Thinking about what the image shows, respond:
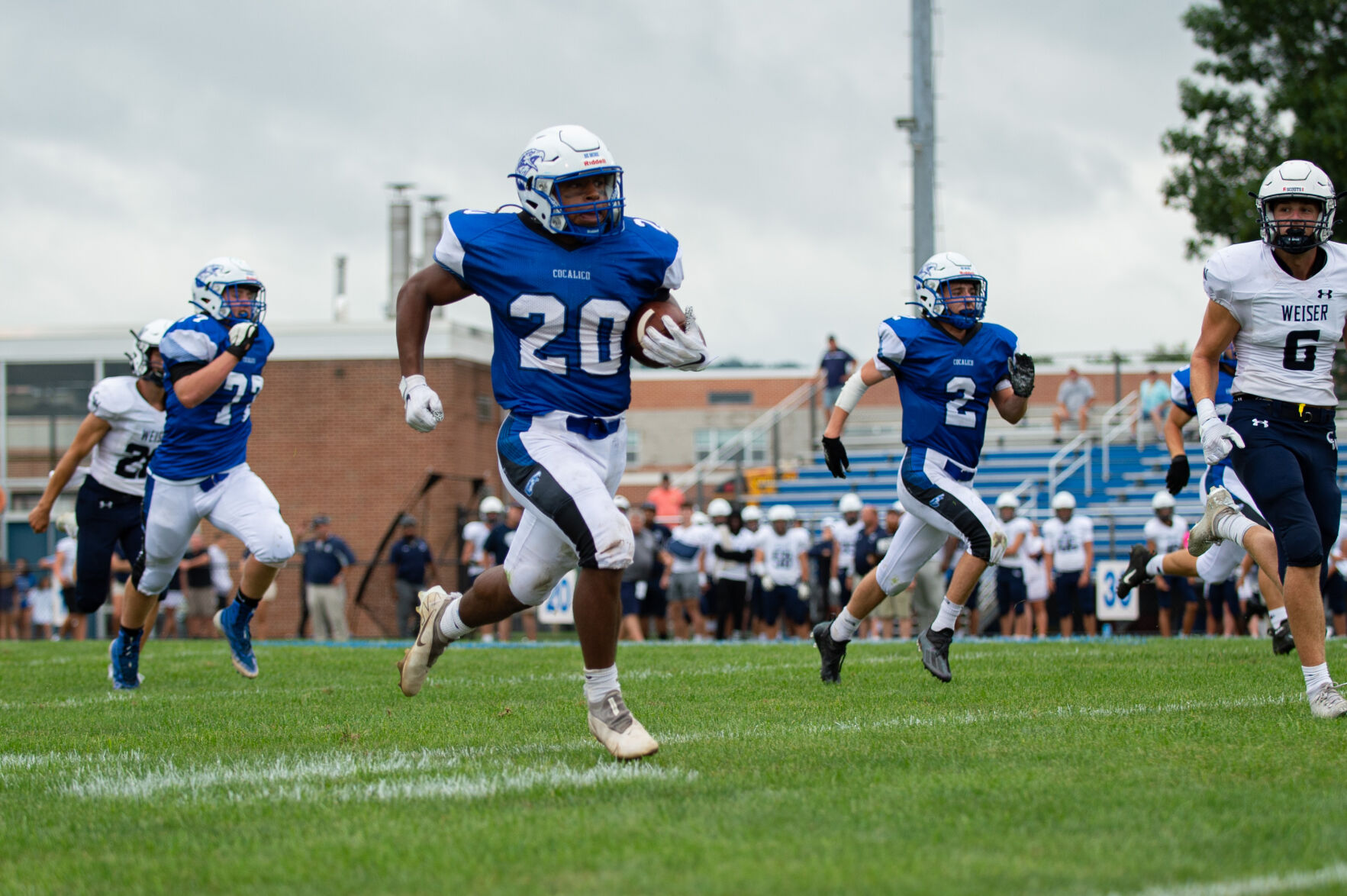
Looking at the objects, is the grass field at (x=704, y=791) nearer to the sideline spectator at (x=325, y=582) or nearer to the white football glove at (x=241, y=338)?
the white football glove at (x=241, y=338)

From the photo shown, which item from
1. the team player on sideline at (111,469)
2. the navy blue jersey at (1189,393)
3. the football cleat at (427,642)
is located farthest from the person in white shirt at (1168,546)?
the football cleat at (427,642)

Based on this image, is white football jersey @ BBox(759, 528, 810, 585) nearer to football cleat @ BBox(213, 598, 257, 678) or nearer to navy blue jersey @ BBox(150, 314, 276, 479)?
football cleat @ BBox(213, 598, 257, 678)

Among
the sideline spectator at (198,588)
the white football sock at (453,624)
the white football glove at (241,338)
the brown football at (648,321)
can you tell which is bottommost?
the sideline spectator at (198,588)

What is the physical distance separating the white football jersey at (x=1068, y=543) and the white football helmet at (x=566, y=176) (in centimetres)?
1282

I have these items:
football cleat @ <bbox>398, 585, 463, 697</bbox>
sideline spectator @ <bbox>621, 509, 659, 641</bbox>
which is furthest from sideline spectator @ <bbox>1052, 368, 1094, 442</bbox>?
football cleat @ <bbox>398, 585, 463, 697</bbox>

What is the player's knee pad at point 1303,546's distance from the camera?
5.59 meters

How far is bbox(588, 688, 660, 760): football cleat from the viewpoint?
454 cm

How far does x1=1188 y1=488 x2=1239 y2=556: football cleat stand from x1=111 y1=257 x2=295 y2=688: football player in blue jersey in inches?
179

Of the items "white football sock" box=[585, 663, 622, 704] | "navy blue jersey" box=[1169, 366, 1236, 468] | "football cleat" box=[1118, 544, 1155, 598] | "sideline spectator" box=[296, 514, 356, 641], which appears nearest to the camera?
"white football sock" box=[585, 663, 622, 704]

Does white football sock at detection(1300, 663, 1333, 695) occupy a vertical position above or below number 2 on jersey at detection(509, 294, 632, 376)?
below

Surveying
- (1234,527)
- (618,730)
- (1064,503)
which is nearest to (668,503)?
(1064,503)

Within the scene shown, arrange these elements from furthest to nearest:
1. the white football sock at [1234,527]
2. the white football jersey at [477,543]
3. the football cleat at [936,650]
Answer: the white football jersey at [477,543] → the football cleat at [936,650] → the white football sock at [1234,527]

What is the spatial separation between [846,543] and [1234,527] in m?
11.8

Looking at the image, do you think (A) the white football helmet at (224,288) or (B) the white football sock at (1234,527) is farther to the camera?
(A) the white football helmet at (224,288)
